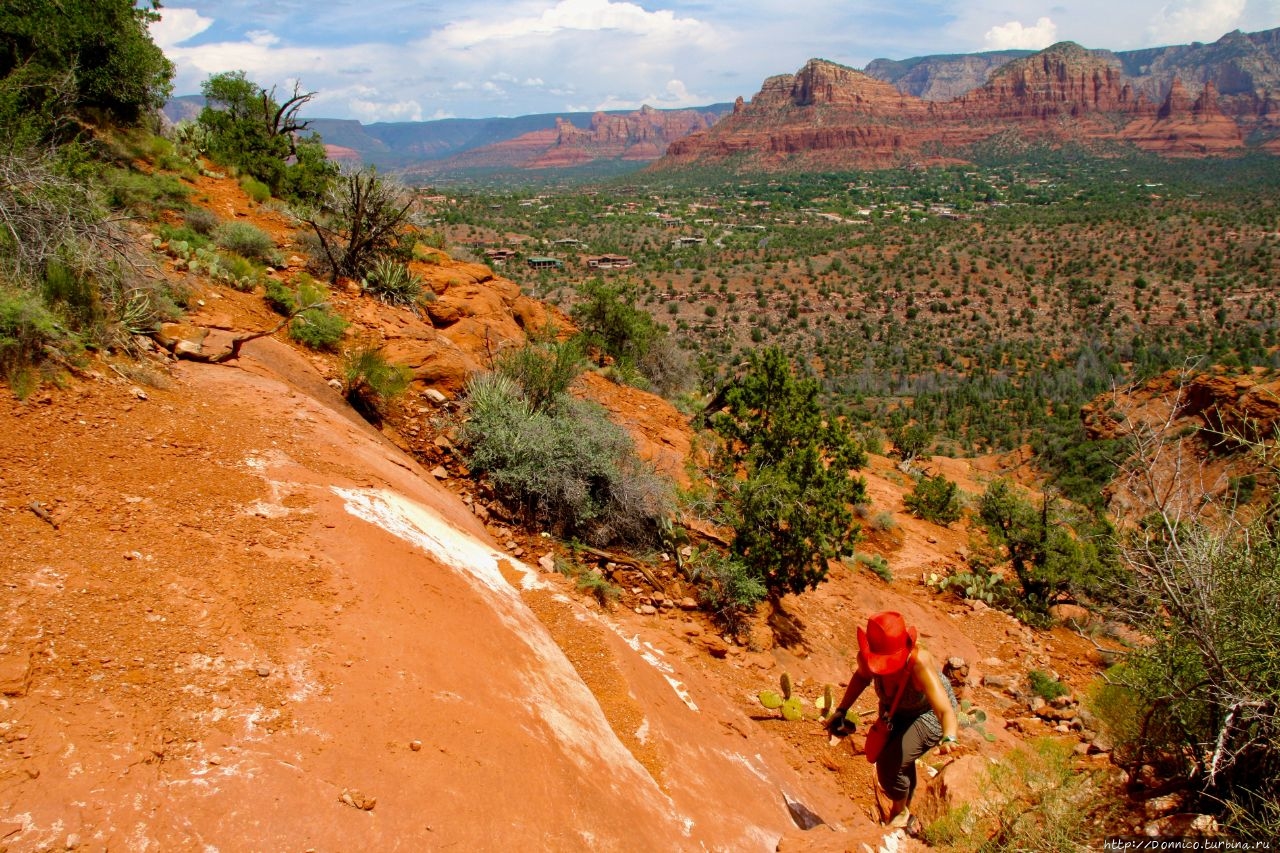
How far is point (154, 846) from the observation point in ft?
7.86

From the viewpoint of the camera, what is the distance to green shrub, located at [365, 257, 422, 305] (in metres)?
10.1

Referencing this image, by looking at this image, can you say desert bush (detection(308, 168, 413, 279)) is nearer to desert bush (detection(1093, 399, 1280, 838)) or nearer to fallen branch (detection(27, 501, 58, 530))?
fallen branch (detection(27, 501, 58, 530))

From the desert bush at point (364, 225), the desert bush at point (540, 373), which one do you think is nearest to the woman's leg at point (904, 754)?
the desert bush at point (540, 373)

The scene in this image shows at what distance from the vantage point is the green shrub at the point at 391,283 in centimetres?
1011

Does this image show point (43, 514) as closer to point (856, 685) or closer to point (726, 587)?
point (856, 685)

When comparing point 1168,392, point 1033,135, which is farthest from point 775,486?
point 1033,135

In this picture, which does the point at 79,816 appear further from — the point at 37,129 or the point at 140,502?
the point at 37,129

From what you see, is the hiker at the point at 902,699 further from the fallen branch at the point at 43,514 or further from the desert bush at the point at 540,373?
the desert bush at the point at 540,373

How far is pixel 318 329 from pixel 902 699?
7155 millimetres

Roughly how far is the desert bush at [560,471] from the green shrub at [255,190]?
7377 mm

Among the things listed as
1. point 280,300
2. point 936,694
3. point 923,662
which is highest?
point 280,300

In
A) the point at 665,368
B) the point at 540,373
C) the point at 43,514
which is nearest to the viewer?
the point at 43,514

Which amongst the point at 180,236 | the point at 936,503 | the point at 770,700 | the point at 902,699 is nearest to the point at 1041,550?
the point at 936,503

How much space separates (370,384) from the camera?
7.58m
